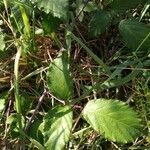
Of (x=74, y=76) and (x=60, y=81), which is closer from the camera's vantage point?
(x=60, y=81)

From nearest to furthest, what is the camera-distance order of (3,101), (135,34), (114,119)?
1. (114,119)
2. (135,34)
3. (3,101)

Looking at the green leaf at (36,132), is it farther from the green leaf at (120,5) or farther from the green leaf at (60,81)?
the green leaf at (120,5)

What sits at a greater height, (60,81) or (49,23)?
(49,23)

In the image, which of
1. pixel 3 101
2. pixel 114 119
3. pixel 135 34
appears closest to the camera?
pixel 114 119

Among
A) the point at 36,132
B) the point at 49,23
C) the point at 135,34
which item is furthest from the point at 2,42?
the point at 135,34

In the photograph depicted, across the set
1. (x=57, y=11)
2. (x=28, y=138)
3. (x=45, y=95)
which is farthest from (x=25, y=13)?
(x=28, y=138)

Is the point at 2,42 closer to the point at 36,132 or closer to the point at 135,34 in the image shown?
the point at 36,132

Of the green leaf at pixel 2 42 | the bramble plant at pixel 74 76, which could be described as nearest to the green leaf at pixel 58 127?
the bramble plant at pixel 74 76
